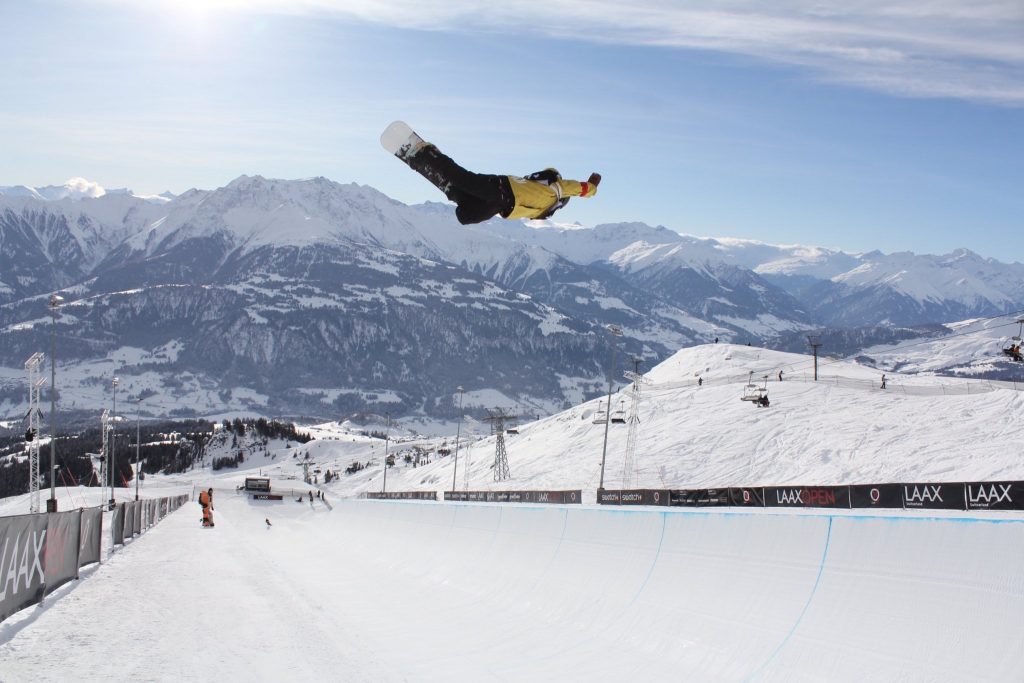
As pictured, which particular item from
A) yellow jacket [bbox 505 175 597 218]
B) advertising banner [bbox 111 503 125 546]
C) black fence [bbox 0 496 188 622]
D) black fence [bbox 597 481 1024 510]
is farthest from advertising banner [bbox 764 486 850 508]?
yellow jacket [bbox 505 175 597 218]

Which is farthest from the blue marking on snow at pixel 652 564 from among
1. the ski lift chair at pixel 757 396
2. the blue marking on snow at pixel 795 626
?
the ski lift chair at pixel 757 396

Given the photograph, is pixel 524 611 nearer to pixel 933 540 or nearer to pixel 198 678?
pixel 198 678

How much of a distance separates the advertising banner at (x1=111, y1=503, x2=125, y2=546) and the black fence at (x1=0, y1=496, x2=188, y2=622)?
698 centimetres

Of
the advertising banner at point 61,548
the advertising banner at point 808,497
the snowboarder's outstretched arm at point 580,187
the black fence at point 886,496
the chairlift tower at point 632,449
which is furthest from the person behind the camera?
the chairlift tower at point 632,449

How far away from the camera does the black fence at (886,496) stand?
33344mm

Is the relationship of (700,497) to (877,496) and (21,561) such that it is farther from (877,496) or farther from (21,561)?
(21,561)

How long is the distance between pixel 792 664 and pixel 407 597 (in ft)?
36.8

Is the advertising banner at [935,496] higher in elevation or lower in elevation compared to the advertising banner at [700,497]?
higher

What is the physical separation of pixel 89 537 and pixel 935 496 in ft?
95.5

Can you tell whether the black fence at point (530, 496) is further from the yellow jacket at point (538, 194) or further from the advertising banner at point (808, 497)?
the yellow jacket at point (538, 194)

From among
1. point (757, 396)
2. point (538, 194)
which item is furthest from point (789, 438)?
point (538, 194)

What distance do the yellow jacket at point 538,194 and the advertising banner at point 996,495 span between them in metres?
29.4

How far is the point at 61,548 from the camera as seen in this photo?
19938 millimetres

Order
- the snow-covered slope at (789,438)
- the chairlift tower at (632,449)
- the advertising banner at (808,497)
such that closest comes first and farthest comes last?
the advertising banner at (808,497), the snow-covered slope at (789,438), the chairlift tower at (632,449)
